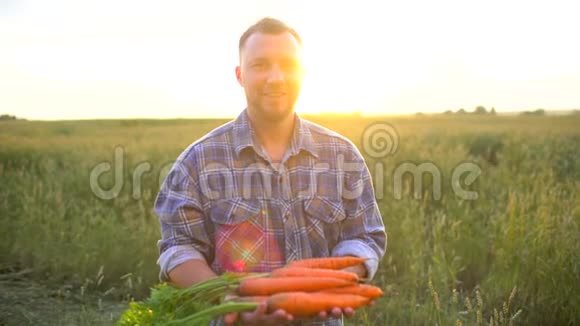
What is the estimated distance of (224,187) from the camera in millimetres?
2322

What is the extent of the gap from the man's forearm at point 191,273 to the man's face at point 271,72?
0.67m

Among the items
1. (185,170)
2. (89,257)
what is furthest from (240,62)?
(89,257)

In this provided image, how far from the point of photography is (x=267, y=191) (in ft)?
7.65

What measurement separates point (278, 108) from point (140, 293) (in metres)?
2.83

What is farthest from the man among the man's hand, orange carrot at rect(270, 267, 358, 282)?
the man's hand

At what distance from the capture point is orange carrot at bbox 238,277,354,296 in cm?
191

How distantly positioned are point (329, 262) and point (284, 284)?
0.24 m

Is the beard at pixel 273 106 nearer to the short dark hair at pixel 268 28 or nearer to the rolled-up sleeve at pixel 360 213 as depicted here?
the short dark hair at pixel 268 28

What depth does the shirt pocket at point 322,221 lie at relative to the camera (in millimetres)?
2350

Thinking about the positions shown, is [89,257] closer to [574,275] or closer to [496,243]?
[496,243]

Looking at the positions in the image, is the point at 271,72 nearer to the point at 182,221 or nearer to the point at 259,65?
the point at 259,65

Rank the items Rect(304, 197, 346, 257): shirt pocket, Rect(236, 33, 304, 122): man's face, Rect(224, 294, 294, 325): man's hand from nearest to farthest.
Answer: Rect(224, 294, 294, 325): man's hand, Rect(236, 33, 304, 122): man's face, Rect(304, 197, 346, 257): shirt pocket

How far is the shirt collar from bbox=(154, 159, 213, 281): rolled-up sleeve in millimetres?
225

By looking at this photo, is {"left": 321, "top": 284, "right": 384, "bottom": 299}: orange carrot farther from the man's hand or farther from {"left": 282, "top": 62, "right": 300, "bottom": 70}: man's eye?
{"left": 282, "top": 62, "right": 300, "bottom": 70}: man's eye
